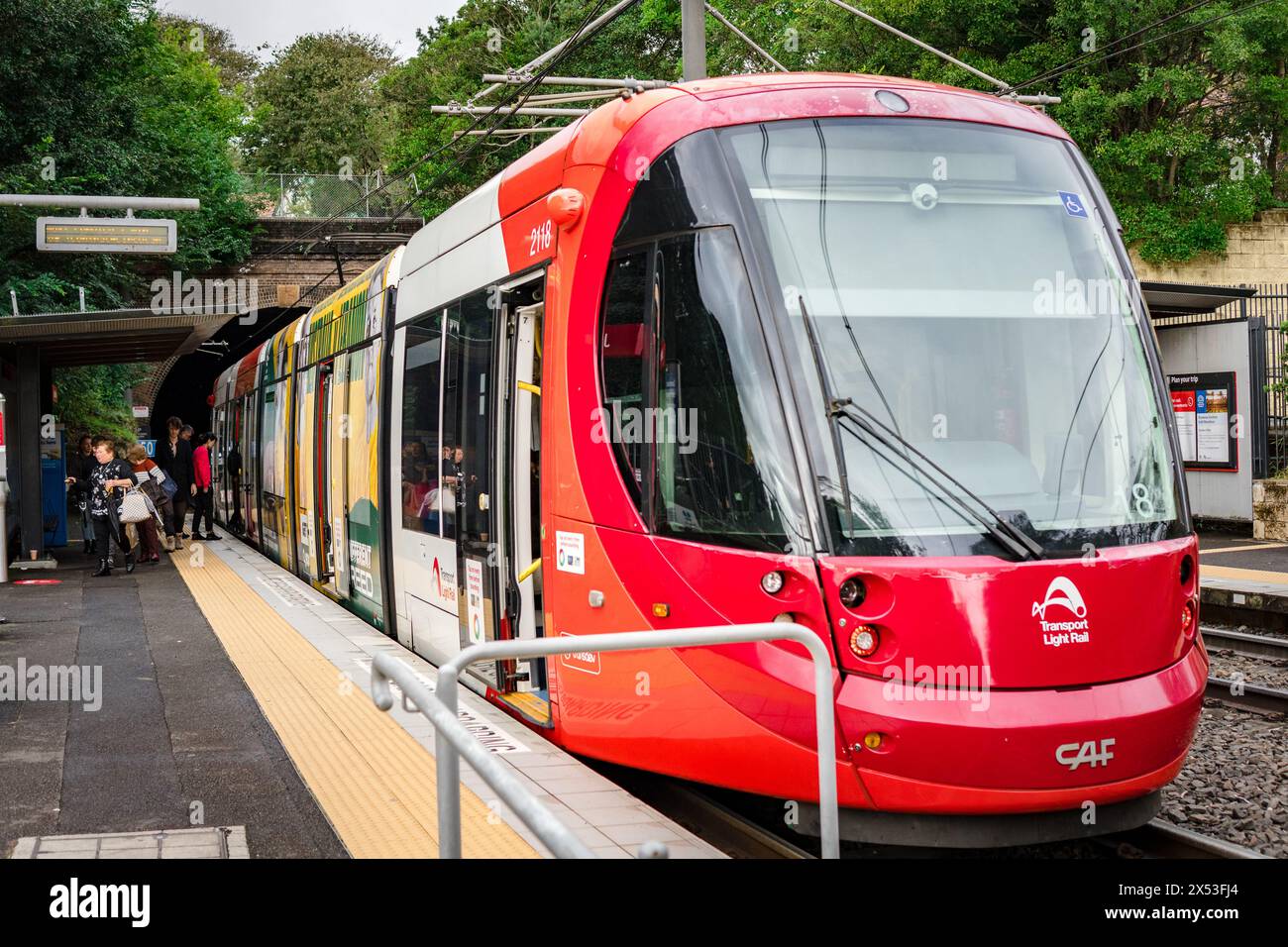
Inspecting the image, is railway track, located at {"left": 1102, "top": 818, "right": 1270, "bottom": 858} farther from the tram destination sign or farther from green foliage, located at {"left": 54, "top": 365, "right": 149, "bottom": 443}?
green foliage, located at {"left": 54, "top": 365, "right": 149, "bottom": 443}

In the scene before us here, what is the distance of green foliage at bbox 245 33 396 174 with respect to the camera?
59656 mm

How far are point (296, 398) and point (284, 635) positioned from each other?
548 cm

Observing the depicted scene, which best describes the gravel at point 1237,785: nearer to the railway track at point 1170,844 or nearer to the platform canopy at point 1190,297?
the railway track at point 1170,844

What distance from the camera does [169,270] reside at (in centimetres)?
3725

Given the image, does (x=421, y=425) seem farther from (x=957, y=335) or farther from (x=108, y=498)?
(x=108, y=498)

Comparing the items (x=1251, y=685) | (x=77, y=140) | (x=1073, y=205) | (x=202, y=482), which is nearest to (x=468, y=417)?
(x=1073, y=205)

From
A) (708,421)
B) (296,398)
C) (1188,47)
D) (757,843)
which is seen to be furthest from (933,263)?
(1188,47)

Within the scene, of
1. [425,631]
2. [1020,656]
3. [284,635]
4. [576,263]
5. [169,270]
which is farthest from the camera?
[169,270]

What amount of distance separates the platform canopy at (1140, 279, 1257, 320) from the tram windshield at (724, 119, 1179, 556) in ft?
43.9

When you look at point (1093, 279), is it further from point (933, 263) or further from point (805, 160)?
point (805, 160)

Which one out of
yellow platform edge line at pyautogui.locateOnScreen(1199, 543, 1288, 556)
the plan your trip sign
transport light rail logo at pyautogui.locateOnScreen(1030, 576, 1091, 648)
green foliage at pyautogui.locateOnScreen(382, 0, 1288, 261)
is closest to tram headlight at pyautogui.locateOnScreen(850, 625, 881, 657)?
transport light rail logo at pyautogui.locateOnScreen(1030, 576, 1091, 648)

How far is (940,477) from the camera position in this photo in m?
5.20

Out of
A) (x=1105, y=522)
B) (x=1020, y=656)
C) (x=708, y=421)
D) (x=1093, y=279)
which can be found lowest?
(x=1020, y=656)

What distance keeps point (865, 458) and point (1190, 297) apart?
1561 centimetres
